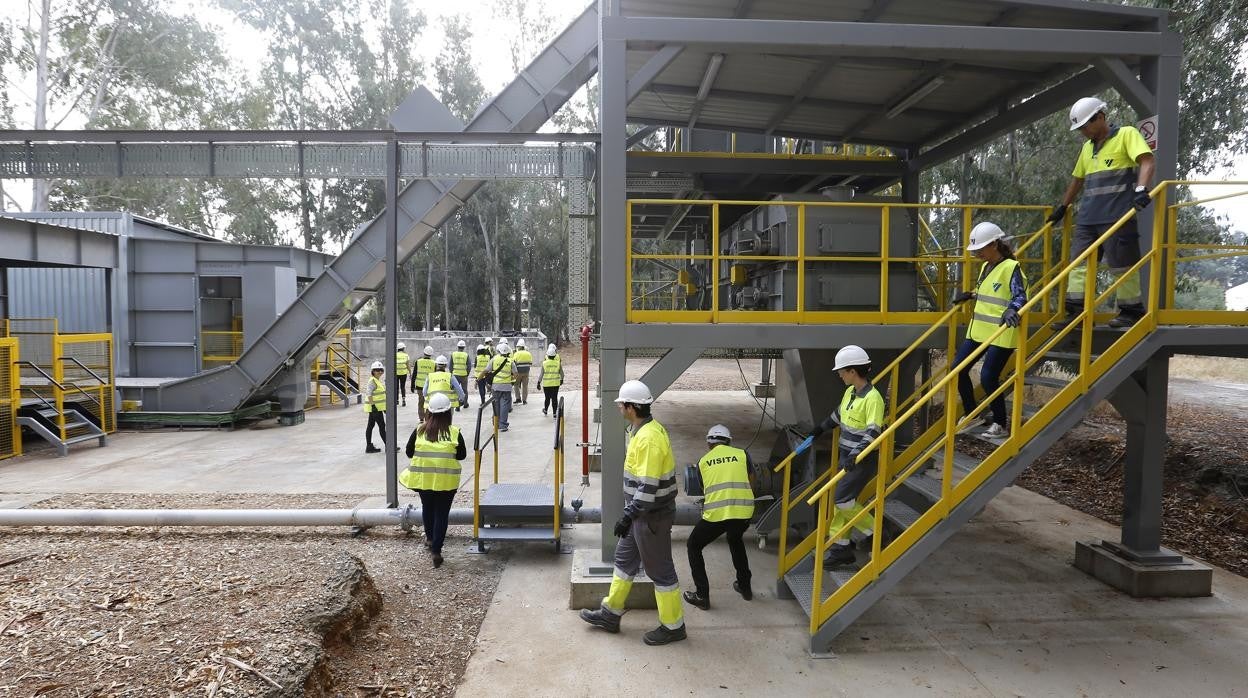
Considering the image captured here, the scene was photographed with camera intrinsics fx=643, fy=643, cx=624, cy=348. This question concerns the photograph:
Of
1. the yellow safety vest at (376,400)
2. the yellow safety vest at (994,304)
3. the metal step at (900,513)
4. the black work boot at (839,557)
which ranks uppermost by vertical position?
the yellow safety vest at (994,304)

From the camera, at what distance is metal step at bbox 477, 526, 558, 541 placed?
679cm

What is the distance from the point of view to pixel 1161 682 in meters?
4.66

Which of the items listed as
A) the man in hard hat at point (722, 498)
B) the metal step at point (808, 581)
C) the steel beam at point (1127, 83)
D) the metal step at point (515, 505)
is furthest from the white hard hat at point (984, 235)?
the metal step at point (515, 505)

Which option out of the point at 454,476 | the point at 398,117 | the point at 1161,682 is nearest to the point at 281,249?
the point at 398,117

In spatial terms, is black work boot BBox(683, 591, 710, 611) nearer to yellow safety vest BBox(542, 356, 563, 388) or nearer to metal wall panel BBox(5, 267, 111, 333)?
yellow safety vest BBox(542, 356, 563, 388)

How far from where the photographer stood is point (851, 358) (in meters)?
5.68

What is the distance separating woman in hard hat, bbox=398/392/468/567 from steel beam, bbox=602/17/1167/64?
398 cm

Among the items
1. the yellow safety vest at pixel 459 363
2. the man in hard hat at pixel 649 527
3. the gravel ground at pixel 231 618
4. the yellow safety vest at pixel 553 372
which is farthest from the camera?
the yellow safety vest at pixel 459 363

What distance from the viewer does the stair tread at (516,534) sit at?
267 inches

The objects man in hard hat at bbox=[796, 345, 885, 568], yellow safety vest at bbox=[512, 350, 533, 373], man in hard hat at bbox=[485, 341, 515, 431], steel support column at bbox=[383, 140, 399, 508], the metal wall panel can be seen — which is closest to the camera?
man in hard hat at bbox=[796, 345, 885, 568]

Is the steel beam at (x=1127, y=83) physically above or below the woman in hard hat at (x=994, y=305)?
above

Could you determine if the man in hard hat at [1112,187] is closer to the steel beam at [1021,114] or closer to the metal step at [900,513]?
the steel beam at [1021,114]

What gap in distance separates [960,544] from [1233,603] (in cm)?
231

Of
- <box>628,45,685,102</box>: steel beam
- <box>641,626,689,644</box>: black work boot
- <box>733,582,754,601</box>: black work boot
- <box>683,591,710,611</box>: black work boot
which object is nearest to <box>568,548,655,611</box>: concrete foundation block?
<box>683,591,710,611</box>: black work boot
